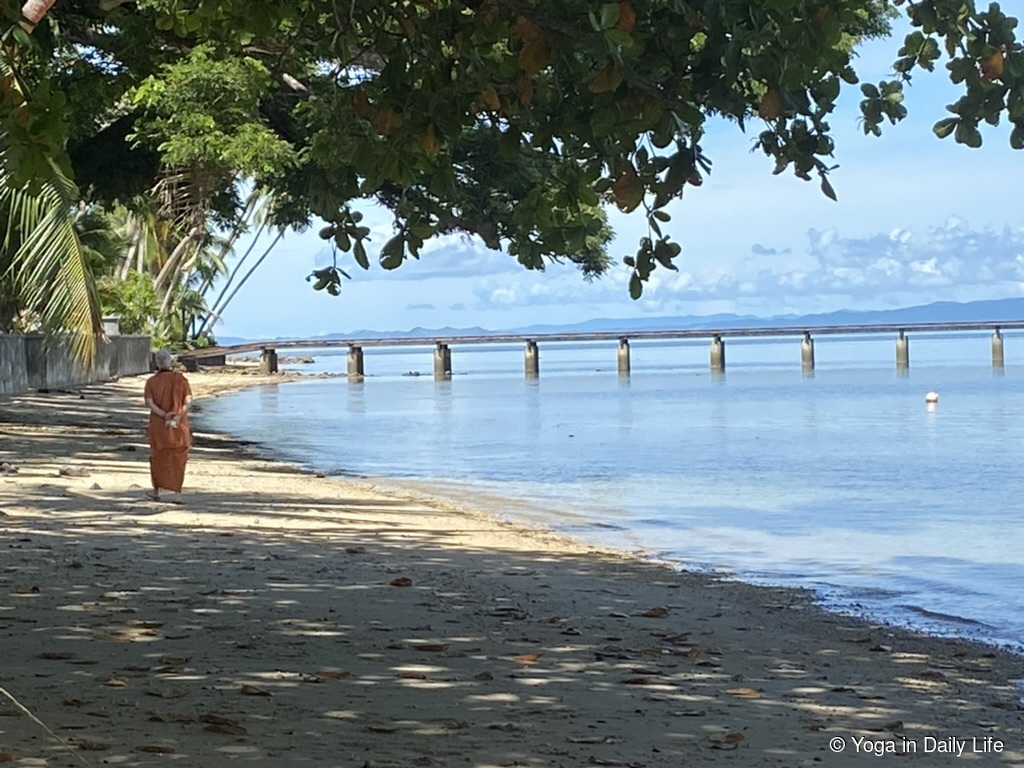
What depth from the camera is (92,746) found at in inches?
208

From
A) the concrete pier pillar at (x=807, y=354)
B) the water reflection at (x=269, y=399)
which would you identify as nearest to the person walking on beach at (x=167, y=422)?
the water reflection at (x=269, y=399)

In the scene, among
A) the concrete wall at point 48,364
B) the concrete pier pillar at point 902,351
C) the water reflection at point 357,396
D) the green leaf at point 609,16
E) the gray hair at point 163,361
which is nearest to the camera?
the green leaf at point 609,16

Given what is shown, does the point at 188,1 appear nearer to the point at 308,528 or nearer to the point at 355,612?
the point at 355,612

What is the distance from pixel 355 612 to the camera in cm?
870

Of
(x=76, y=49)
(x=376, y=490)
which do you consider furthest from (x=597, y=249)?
(x=76, y=49)

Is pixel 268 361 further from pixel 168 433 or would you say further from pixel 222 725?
pixel 222 725

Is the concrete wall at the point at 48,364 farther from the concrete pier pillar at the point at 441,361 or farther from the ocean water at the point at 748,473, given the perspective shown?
the concrete pier pillar at the point at 441,361

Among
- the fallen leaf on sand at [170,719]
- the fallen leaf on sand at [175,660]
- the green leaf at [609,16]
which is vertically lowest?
the fallen leaf on sand at [175,660]

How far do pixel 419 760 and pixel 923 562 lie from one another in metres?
10.7

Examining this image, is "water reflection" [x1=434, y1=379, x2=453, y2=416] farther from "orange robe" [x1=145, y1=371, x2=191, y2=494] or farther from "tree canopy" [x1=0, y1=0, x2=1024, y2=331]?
"tree canopy" [x1=0, y1=0, x2=1024, y2=331]

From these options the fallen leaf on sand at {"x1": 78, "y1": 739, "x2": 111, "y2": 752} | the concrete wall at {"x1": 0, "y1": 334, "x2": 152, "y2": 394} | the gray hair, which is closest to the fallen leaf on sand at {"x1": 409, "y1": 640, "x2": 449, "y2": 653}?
the fallen leaf on sand at {"x1": 78, "y1": 739, "x2": 111, "y2": 752}

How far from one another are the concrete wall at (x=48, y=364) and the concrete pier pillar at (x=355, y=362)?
1173 inches

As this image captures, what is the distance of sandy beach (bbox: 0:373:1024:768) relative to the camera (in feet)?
18.7

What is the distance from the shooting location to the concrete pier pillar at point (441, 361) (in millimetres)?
80688
